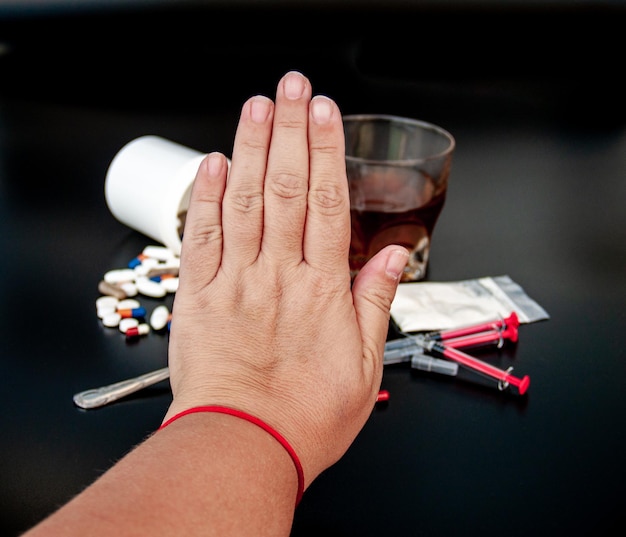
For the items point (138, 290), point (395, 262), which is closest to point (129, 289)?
point (138, 290)

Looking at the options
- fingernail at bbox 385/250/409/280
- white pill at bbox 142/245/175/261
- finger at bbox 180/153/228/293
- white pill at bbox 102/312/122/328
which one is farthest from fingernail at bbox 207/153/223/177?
white pill at bbox 142/245/175/261

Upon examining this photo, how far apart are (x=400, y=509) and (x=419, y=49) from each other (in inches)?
69.6

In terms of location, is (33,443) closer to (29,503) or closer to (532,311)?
(29,503)

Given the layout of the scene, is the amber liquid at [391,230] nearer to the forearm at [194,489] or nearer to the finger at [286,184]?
the finger at [286,184]

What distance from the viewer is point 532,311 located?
3.76 feet

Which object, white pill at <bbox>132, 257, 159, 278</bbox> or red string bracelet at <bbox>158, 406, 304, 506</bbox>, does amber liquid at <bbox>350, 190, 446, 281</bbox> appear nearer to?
white pill at <bbox>132, 257, 159, 278</bbox>

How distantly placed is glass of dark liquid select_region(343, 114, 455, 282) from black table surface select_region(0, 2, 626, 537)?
0.10 m

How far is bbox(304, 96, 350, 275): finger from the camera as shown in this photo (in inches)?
34.3

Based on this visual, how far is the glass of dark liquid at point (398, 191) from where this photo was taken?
3.73ft

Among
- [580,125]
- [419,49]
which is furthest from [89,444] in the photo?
[419,49]

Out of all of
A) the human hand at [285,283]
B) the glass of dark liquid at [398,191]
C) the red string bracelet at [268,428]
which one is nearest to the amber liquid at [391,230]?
the glass of dark liquid at [398,191]

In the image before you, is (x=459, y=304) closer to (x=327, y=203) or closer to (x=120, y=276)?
(x=327, y=203)

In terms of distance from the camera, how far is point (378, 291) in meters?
0.86

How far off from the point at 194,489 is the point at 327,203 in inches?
14.3
